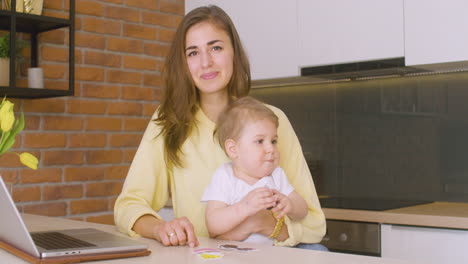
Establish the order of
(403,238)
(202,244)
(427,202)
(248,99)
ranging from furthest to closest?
(427,202), (403,238), (248,99), (202,244)

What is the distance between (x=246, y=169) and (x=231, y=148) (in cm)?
10

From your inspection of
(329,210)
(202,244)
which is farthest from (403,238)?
(202,244)

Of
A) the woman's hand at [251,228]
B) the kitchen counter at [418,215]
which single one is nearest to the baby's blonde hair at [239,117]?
the woman's hand at [251,228]

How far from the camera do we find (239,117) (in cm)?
187

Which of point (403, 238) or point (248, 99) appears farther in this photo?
point (403, 238)

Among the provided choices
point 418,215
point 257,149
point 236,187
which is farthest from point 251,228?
point 418,215

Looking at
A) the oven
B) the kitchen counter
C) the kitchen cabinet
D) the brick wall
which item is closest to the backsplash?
the kitchen counter

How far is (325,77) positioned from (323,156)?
1.57 feet

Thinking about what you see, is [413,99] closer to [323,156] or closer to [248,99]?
[323,156]

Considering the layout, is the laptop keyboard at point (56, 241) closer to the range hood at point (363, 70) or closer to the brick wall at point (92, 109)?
the brick wall at point (92, 109)

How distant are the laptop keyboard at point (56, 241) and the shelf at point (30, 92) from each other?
1.24m

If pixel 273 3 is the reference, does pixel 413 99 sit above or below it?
below

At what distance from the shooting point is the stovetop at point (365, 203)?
286 centimetres

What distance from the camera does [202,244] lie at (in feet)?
5.15
